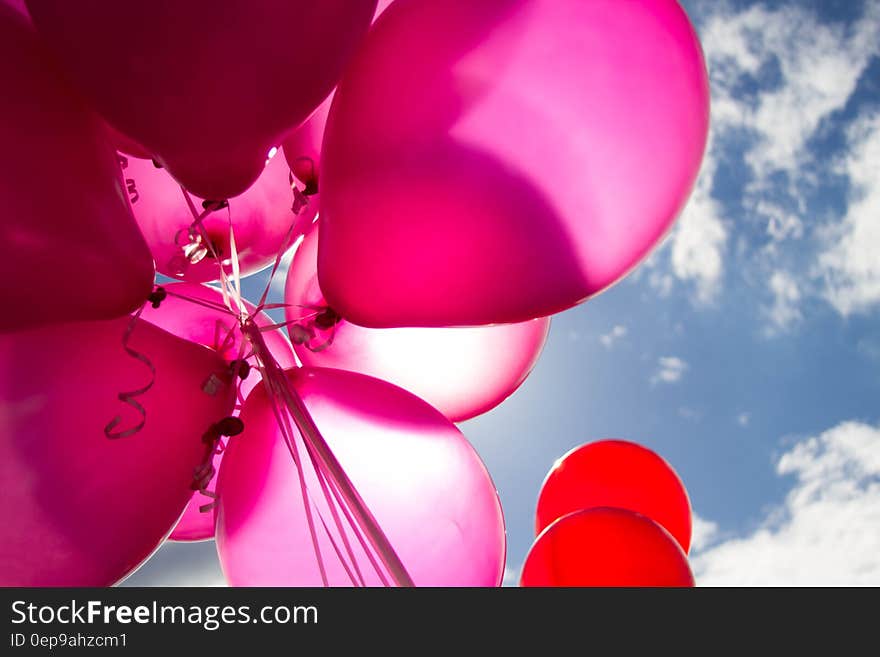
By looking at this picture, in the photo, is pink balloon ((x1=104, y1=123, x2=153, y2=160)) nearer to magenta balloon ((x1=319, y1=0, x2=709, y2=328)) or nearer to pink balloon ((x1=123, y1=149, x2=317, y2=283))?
pink balloon ((x1=123, y1=149, x2=317, y2=283))

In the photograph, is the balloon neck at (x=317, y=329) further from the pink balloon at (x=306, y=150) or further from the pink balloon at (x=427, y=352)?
the pink balloon at (x=306, y=150)

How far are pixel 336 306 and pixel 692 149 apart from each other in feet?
1.52

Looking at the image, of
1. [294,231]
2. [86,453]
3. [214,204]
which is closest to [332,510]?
[86,453]

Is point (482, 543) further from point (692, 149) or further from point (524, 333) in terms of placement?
point (692, 149)

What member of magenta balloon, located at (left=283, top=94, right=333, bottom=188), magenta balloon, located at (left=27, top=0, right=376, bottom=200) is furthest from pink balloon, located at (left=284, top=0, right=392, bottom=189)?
magenta balloon, located at (left=27, top=0, right=376, bottom=200)

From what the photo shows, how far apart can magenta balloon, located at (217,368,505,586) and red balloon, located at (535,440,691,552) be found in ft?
1.62

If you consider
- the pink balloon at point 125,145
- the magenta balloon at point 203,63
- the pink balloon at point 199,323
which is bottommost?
the pink balloon at point 199,323

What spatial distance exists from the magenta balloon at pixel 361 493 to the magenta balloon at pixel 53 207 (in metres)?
0.24

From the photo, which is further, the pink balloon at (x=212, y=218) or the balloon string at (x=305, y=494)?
the pink balloon at (x=212, y=218)

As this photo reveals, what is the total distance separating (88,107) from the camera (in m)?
0.83

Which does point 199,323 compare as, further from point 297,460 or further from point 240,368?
point 297,460

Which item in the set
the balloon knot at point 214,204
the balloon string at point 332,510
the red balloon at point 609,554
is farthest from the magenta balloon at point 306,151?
the red balloon at point 609,554

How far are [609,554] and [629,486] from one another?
344 millimetres

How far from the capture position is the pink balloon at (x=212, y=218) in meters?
1.18
